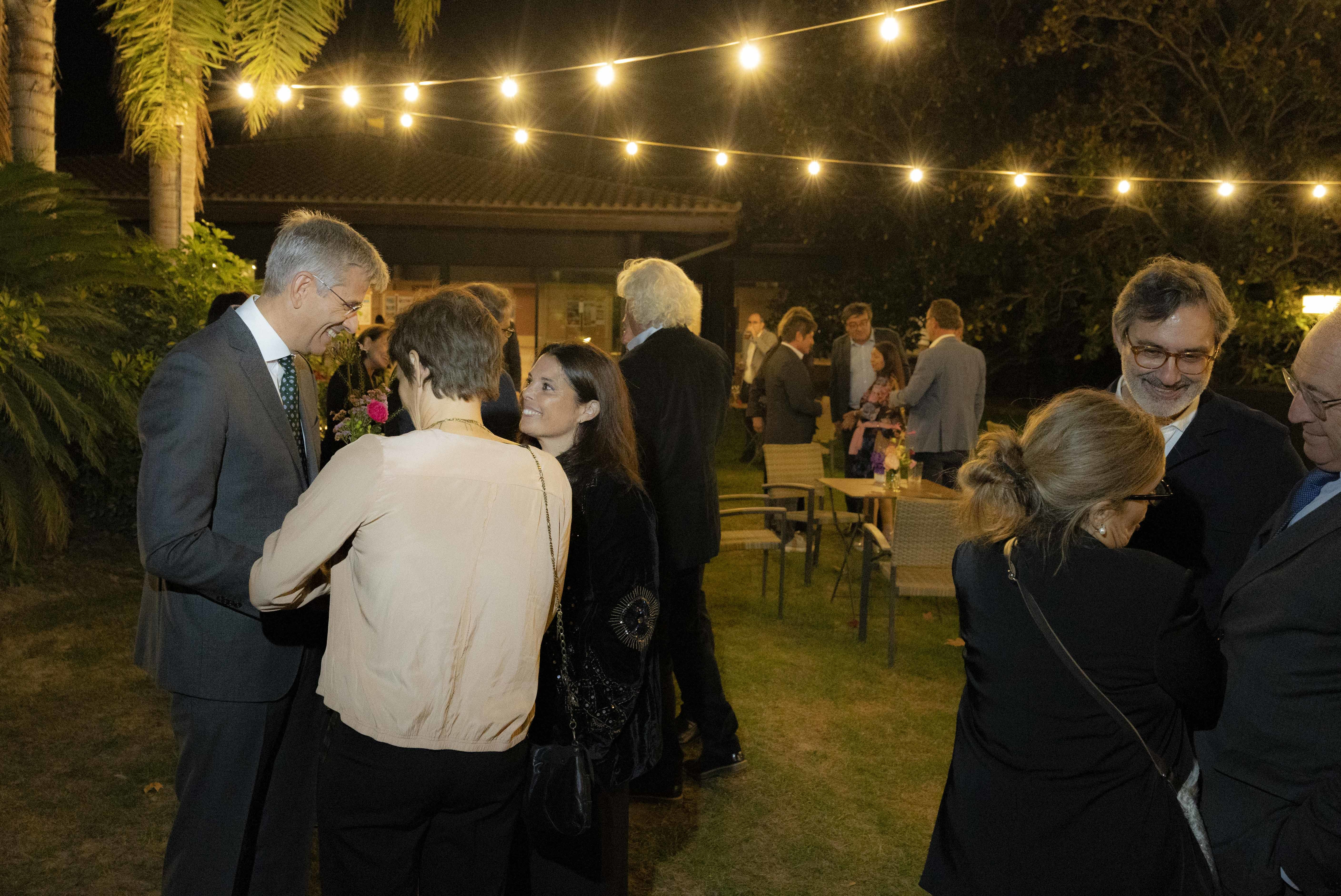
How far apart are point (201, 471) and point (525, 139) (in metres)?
10.1

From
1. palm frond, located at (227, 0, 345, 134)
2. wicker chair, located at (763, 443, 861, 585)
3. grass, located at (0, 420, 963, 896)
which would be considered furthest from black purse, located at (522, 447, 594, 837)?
palm frond, located at (227, 0, 345, 134)

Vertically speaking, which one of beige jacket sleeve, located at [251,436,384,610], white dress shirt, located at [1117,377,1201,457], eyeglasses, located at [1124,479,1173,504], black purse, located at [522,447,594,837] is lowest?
black purse, located at [522,447,594,837]

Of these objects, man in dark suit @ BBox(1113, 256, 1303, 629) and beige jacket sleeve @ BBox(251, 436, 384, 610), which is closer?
beige jacket sleeve @ BBox(251, 436, 384, 610)

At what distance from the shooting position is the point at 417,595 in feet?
6.52

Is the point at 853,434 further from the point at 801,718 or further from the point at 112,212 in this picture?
the point at 112,212

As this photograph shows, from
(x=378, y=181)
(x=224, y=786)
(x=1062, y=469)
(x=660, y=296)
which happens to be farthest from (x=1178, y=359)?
(x=378, y=181)

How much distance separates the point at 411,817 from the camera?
81.7 inches

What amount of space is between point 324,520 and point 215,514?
694 millimetres

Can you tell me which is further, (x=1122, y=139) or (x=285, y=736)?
(x=1122, y=139)

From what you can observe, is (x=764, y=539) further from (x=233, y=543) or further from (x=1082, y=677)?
(x=1082, y=677)

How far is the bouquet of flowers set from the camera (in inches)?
175

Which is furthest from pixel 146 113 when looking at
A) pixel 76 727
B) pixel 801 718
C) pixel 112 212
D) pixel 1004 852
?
pixel 1004 852

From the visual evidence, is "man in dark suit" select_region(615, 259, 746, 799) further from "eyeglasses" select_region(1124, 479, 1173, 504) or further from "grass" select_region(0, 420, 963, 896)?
"eyeglasses" select_region(1124, 479, 1173, 504)

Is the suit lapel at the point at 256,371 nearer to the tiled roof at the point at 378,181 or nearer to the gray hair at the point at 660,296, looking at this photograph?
the gray hair at the point at 660,296
